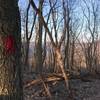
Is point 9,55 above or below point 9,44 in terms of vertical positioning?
below

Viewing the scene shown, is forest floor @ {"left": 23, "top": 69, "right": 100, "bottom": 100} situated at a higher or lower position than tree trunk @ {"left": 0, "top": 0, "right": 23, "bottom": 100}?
lower

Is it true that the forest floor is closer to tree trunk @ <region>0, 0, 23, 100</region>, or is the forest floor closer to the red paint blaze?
tree trunk @ <region>0, 0, 23, 100</region>

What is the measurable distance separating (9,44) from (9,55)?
0.50 feet

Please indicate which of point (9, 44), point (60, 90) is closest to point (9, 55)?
point (9, 44)

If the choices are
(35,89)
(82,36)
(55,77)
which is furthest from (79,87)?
→ (82,36)

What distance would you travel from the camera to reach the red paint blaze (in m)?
4.36

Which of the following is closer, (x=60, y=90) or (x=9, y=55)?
(x=9, y=55)

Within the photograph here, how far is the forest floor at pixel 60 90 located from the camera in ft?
44.2

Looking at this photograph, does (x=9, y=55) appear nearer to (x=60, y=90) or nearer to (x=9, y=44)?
(x=9, y=44)

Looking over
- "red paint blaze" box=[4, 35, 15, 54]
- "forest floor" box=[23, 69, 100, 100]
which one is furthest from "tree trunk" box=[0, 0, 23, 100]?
"forest floor" box=[23, 69, 100, 100]

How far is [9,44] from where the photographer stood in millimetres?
4391

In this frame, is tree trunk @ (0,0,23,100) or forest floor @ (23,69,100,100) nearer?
tree trunk @ (0,0,23,100)

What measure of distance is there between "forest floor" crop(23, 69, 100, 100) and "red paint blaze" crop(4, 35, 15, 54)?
8520 millimetres

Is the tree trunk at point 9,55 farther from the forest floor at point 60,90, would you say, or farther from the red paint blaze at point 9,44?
the forest floor at point 60,90
